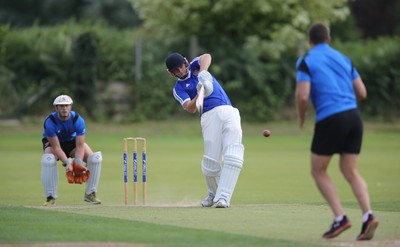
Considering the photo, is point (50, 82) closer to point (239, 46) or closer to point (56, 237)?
point (239, 46)

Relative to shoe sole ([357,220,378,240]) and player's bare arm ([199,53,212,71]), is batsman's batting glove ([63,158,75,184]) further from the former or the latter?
shoe sole ([357,220,378,240])

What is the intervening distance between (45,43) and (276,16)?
28.0ft

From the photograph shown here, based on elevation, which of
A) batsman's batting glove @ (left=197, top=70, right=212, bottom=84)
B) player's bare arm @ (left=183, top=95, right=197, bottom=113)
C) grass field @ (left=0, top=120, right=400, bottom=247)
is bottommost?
grass field @ (left=0, top=120, right=400, bottom=247)

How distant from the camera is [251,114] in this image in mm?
33938

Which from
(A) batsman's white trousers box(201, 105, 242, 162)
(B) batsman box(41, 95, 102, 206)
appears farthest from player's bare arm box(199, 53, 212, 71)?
(B) batsman box(41, 95, 102, 206)

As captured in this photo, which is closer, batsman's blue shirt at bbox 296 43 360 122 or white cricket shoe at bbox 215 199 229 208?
batsman's blue shirt at bbox 296 43 360 122

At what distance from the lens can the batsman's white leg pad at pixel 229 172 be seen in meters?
11.5

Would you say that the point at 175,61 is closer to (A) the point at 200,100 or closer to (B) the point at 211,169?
(A) the point at 200,100

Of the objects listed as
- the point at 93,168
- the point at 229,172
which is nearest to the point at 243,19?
the point at 93,168

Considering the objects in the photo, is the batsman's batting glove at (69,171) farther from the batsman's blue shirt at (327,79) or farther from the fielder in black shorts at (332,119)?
the batsman's blue shirt at (327,79)

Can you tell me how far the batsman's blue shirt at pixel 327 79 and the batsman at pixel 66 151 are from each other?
4548 mm

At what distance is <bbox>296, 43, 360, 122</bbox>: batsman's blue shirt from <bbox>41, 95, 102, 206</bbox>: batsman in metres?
4.55

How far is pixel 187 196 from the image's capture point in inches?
619

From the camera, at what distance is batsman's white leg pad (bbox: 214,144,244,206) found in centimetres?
1148
